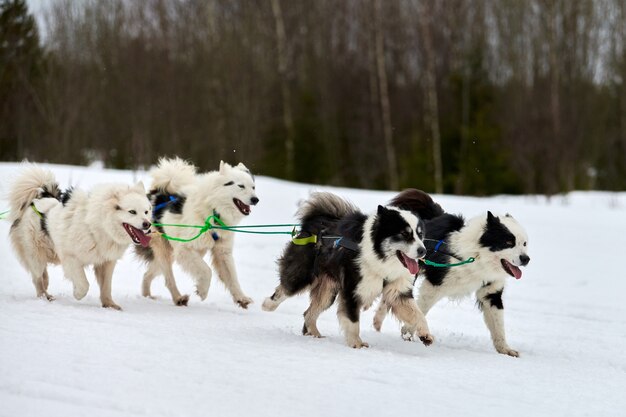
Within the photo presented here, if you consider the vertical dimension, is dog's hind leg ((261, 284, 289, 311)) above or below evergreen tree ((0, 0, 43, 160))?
below

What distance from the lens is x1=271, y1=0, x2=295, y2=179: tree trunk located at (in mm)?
24719

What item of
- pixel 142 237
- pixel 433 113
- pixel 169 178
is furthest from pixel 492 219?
pixel 433 113

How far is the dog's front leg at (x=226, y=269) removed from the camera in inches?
293

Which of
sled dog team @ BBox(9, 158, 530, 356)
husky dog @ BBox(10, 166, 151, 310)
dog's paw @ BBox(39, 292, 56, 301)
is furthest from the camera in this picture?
dog's paw @ BBox(39, 292, 56, 301)

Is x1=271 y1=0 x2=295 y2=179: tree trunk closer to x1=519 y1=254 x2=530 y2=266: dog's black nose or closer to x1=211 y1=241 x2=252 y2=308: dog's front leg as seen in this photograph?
x1=211 y1=241 x2=252 y2=308: dog's front leg

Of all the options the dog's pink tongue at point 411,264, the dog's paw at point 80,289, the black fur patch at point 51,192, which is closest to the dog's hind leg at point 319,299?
the dog's pink tongue at point 411,264

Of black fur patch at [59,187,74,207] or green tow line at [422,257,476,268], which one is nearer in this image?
green tow line at [422,257,476,268]

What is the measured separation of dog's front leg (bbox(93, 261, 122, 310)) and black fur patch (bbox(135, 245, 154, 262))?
87cm

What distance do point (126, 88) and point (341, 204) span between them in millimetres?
20783

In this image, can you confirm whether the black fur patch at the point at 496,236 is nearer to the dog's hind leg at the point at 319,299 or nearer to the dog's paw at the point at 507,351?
the dog's paw at the point at 507,351

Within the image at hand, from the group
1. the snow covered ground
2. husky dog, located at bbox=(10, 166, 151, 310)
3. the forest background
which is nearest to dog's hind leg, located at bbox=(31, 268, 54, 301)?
husky dog, located at bbox=(10, 166, 151, 310)

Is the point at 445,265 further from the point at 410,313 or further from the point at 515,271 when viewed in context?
the point at 410,313

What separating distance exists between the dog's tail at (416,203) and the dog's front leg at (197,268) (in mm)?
1937

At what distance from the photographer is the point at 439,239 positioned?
6562mm
